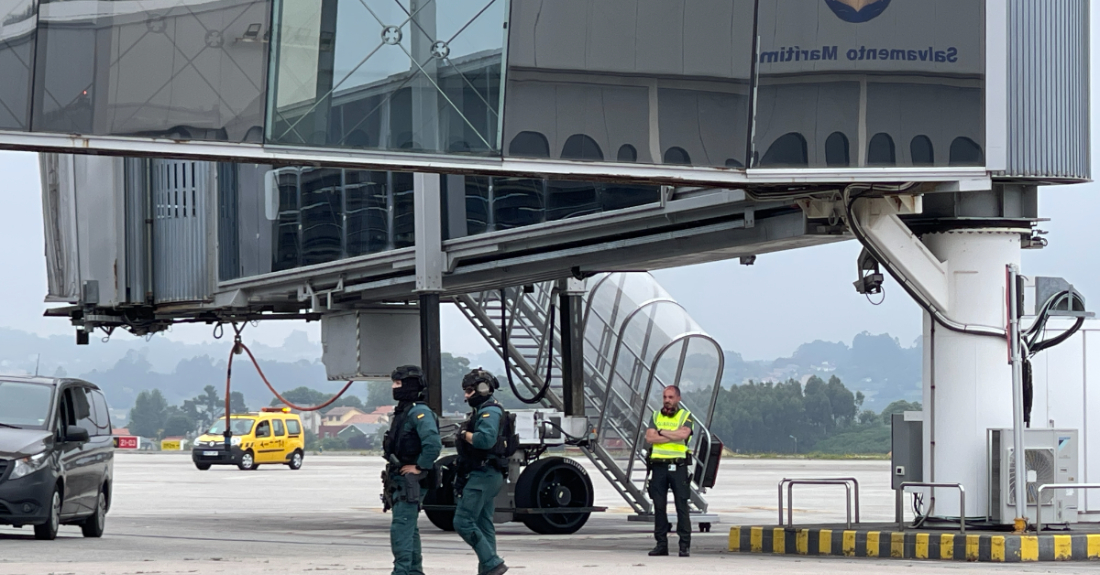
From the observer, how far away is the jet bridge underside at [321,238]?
1712 cm

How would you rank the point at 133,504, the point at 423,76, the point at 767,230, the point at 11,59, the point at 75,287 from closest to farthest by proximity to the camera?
the point at 11,59
the point at 423,76
the point at 767,230
the point at 75,287
the point at 133,504

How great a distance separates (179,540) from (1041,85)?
32.7 feet

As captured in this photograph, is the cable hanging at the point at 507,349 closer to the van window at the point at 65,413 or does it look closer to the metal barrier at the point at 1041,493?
the van window at the point at 65,413

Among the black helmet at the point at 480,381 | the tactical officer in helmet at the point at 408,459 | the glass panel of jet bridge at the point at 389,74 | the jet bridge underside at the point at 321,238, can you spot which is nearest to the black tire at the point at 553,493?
the jet bridge underside at the point at 321,238

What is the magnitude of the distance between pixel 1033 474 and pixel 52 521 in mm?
9623

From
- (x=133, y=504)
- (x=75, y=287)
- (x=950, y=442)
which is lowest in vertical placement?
(x=133, y=504)

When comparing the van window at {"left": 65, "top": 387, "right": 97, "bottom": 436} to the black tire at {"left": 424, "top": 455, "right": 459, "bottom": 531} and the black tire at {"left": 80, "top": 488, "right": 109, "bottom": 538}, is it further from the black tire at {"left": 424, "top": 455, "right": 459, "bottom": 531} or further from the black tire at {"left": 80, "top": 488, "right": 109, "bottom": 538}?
the black tire at {"left": 424, "top": 455, "right": 459, "bottom": 531}

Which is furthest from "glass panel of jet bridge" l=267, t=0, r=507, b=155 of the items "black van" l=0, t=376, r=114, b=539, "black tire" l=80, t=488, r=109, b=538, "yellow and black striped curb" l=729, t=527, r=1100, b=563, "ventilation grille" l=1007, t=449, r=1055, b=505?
"black tire" l=80, t=488, r=109, b=538

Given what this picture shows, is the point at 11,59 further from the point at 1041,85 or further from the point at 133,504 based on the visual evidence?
the point at 133,504

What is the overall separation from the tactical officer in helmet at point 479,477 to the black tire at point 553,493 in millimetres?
7206

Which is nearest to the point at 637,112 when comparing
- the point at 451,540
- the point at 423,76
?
the point at 423,76

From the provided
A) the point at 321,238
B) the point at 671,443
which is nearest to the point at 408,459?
the point at 671,443

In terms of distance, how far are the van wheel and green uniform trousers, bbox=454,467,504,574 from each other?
38.0 meters

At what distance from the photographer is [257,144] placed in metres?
13.4
